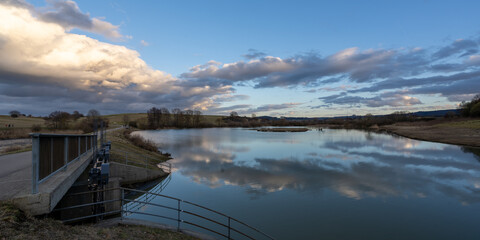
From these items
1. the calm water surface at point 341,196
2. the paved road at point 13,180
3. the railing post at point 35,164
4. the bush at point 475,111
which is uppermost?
the bush at point 475,111

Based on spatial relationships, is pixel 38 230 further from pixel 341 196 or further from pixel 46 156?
pixel 341 196

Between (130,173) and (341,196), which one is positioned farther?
(130,173)

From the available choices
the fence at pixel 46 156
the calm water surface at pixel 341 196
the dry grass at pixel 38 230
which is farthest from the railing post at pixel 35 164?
the calm water surface at pixel 341 196

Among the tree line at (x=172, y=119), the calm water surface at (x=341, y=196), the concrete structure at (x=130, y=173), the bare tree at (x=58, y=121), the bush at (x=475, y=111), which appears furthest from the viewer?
the tree line at (x=172, y=119)

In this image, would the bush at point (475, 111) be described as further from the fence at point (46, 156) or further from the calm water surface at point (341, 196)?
the fence at point (46, 156)

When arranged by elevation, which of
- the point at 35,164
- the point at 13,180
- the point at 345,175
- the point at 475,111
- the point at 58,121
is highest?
the point at 475,111

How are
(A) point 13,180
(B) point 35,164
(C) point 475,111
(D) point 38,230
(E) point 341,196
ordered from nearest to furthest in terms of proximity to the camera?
(D) point 38,230 < (B) point 35,164 < (A) point 13,180 < (E) point 341,196 < (C) point 475,111

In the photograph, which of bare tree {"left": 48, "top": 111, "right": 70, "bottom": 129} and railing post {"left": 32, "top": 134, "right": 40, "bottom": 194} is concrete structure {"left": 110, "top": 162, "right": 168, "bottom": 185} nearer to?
railing post {"left": 32, "top": 134, "right": 40, "bottom": 194}

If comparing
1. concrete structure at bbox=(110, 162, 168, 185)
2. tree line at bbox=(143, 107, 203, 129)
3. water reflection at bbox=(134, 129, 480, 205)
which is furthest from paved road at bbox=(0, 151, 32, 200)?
tree line at bbox=(143, 107, 203, 129)

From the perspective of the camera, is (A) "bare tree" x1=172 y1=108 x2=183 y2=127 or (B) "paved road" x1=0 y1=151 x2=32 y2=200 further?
(A) "bare tree" x1=172 y1=108 x2=183 y2=127

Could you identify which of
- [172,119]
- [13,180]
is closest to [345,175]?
[13,180]

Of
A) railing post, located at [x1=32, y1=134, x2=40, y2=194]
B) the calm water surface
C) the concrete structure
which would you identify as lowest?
the calm water surface

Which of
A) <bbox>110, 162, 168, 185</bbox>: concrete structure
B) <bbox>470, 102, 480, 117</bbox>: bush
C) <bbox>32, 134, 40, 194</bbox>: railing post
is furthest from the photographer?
<bbox>470, 102, 480, 117</bbox>: bush

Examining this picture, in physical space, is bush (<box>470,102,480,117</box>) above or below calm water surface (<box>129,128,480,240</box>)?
above
